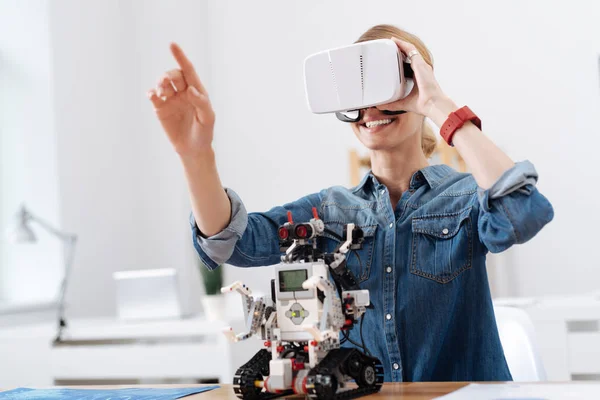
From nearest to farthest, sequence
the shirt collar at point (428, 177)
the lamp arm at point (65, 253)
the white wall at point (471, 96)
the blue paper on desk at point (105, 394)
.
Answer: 1. the blue paper on desk at point (105, 394)
2. the shirt collar at point (428, 177)
3. the lamp arm at point (65, 253)
4. the white wall at point (471, 96)

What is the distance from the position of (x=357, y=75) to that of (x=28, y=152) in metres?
2.73

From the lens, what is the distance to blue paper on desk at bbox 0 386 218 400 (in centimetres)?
103

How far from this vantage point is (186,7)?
378 centimetres

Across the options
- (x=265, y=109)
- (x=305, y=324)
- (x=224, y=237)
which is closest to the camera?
(x=305, y=324)

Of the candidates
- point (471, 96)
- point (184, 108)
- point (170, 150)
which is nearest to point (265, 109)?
point (170, 150)

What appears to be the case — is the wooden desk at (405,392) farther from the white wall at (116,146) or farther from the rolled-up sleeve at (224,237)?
the white wall at (116,146)

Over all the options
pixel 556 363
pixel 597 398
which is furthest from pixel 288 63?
pixel 597 398

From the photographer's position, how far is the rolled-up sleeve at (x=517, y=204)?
0.98 metres

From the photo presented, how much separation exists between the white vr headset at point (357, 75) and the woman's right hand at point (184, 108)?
19cm

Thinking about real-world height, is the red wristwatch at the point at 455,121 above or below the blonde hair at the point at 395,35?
below

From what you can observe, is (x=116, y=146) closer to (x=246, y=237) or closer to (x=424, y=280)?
(x=246, y=237)

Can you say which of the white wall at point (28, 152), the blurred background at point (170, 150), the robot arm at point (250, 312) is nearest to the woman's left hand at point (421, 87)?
the robot arm at point (250, 312)

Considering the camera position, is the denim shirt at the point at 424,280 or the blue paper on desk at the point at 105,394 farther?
the denim shirt at the point at 424,280

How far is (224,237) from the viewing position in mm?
1141
